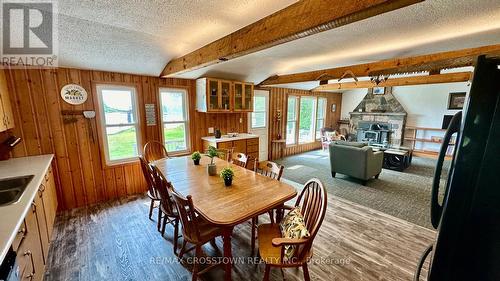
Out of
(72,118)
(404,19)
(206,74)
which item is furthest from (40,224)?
(404,19)

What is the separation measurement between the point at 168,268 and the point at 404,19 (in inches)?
135

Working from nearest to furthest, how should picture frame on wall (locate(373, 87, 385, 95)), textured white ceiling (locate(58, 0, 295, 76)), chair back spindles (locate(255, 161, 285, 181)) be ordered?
1. textured white ceiling (locate(58, 0, 295, 76))
2. chair back spindles (locate(255, 161, 285, 181))
3. picture frame on wall (locate(373, 87, 385, 95))

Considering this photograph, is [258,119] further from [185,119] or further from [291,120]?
[185,119]

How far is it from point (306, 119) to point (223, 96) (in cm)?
408

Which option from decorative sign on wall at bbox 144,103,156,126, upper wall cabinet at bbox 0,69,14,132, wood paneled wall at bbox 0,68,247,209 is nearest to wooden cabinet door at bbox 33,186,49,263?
upper wall cabinet at bbox 0,69,14,132

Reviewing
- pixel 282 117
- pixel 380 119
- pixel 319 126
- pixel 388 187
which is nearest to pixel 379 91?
pixel 380 119

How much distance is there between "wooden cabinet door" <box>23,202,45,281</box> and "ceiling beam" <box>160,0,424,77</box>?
2.28 meters

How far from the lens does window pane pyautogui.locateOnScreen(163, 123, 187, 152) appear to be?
161 inches

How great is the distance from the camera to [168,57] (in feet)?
10.4

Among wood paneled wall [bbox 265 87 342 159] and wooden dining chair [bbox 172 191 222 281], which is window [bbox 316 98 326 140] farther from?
wooden dining chair [bbox 172 191 222 281]

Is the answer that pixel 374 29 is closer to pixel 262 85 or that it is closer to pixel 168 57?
pixel 168 57

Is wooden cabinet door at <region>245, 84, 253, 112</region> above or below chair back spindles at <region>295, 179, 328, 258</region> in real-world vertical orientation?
above

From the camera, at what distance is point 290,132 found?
698cm

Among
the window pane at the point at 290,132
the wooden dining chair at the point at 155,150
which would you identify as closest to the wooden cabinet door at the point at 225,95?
the wooden dining chair at the point at 155,150
